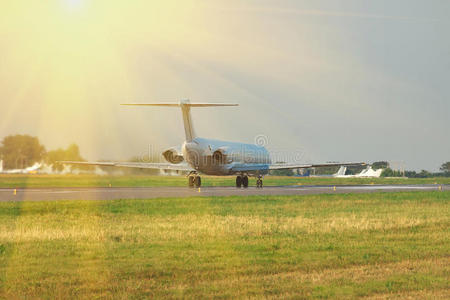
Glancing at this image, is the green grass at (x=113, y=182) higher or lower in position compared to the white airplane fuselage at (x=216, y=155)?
lower

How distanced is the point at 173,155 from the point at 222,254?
42234mm

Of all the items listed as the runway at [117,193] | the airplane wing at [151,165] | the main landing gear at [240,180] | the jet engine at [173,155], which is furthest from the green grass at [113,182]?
the runway at [117,193]

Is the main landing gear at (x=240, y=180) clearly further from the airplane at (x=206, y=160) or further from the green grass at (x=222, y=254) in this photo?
the green grass at (x=222, y=254)

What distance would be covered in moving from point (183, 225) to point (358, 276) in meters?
9.67

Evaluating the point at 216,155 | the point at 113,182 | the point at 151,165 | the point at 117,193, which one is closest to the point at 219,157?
the point at 216,155

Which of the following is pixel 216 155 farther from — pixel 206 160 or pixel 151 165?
pixel 151 165

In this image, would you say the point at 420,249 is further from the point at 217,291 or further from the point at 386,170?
the point at 386,170

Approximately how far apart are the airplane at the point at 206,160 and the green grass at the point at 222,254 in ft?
84.2

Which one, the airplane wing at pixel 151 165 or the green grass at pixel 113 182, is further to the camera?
the green grass at pixel 113 182

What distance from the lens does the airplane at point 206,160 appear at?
170 ft

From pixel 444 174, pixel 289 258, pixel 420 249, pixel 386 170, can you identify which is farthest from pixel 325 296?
pixel 444 174

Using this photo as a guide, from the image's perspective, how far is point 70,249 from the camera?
15242 millimetres

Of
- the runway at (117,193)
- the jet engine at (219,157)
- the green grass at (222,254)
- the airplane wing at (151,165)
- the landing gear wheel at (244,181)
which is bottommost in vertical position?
the green grass at (222,254)

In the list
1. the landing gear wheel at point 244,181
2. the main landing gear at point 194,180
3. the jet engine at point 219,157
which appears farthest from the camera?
the landing gear wheel at point 244,181
